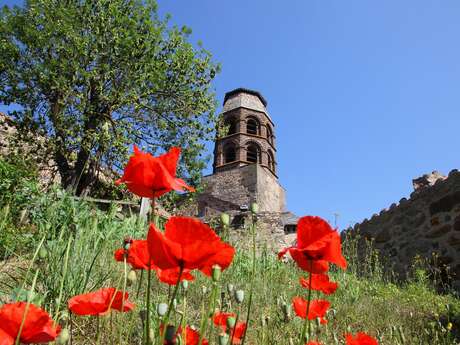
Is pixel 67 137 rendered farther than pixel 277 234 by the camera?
No

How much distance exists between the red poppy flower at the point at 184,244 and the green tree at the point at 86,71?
8.94 meters

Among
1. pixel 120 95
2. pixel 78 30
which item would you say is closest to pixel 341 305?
pixel 120 95

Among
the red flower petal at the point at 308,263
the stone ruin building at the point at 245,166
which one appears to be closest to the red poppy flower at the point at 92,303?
the red flower petal at the point at 308,263

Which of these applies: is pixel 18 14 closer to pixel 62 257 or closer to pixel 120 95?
pixel 120 95

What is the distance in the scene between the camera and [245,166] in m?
23.7

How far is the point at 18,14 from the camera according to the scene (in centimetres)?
1052

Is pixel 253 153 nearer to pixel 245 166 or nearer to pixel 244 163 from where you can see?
pixel 244 163

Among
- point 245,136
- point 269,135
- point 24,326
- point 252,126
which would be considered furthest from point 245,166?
point 24,326

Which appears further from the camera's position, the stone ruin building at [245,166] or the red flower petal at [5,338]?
the stone ruin building at [245,166]

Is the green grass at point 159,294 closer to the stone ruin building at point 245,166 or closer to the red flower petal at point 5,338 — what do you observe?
the red flower petal at point 5,338

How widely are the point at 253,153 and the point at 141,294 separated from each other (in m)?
23.6

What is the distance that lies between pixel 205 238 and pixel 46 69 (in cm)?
1064

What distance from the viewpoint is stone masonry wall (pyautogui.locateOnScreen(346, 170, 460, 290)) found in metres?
5.95

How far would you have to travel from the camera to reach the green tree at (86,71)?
977cm
